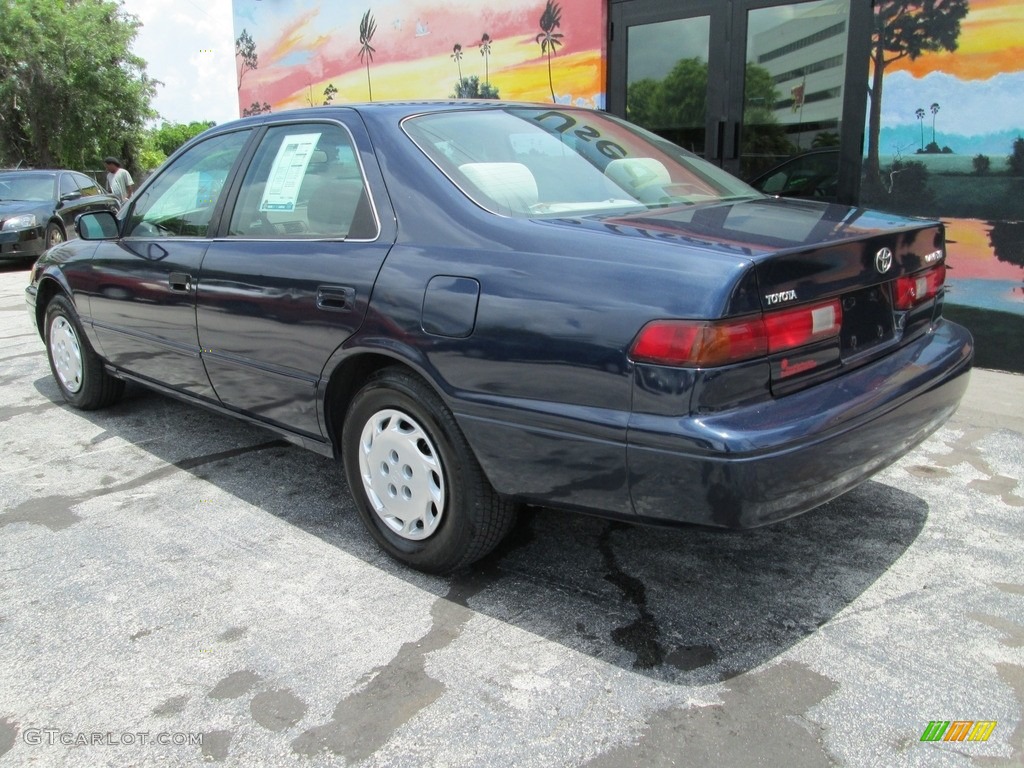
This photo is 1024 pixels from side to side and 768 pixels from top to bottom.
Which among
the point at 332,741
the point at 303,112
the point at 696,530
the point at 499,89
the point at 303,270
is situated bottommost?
the point at 332,741

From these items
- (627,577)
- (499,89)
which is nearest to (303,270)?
(627,577)

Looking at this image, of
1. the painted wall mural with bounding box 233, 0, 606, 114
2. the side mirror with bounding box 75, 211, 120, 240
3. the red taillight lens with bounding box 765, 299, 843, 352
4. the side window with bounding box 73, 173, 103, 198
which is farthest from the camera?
the side window with bounding box 73, 173, 103, 198

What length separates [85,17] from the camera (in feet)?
80.2

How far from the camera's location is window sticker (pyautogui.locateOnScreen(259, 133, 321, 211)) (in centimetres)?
344

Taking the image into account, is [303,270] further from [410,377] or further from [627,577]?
[627,577]

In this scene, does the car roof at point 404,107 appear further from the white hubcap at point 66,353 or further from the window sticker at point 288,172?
the white hubcap at point 66,353

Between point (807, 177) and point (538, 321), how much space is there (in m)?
4.77

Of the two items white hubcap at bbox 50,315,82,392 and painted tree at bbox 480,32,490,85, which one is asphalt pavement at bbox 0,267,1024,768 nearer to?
white hubcap at bbox 50,315,82,392

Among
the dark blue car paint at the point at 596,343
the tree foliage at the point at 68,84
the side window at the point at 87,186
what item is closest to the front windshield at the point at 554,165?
the dark blue car paint at the point at 596,343

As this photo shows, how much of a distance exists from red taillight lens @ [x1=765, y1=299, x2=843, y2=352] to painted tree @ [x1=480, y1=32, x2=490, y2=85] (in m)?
6.82

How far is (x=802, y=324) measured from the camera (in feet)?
7.95

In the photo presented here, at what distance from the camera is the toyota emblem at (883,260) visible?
8.79 feet

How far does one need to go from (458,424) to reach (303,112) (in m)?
1.62

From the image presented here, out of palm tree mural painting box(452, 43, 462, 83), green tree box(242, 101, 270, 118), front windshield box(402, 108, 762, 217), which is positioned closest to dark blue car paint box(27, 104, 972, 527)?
front windshield box(402, 108, 762, 217)
